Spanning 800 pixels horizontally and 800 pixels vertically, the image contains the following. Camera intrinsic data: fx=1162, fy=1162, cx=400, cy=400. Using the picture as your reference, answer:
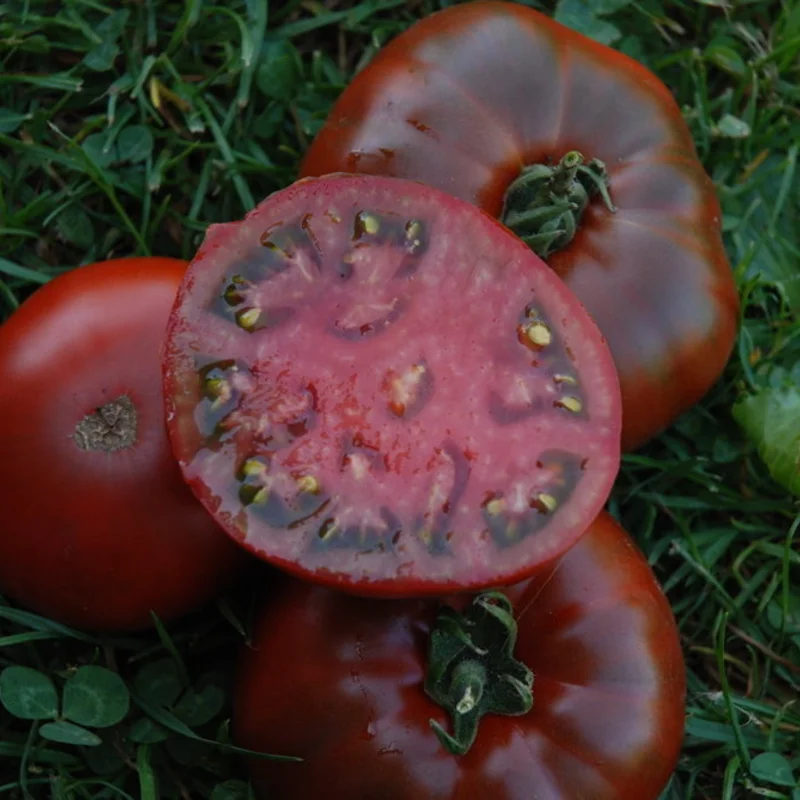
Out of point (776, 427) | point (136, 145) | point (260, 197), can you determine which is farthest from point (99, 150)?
point (776, 427)

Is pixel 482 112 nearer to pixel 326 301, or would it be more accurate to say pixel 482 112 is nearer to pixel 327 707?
pixel 326 301

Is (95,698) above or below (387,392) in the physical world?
below

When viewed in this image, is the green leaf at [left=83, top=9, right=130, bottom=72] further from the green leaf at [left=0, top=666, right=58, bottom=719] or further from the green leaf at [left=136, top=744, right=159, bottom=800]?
the green leaf at [left=136, top=744, right=159, bottom=800]

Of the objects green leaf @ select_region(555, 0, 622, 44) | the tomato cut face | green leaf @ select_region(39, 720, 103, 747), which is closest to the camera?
the tomato cut face

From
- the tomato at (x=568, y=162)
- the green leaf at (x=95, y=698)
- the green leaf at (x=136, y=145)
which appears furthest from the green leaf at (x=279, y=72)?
the green leaf at (x=95, y=698)

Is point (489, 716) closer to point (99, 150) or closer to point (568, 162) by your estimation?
point (568, 162)

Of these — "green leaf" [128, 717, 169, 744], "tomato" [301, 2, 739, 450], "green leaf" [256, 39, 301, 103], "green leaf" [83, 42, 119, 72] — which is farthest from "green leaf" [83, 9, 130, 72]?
"green leaf" [128, 717, 169, 744]
